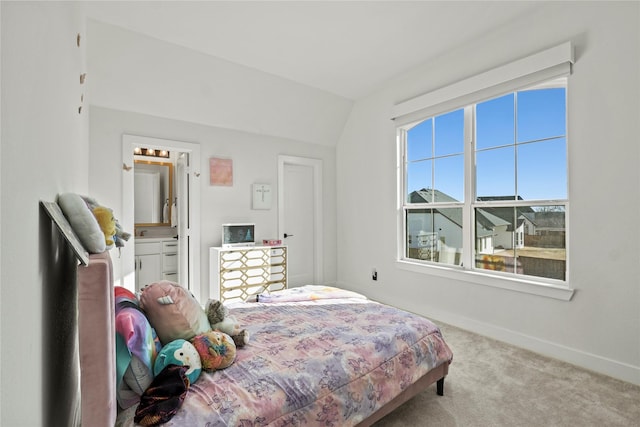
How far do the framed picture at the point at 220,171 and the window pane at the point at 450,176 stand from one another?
2.61m

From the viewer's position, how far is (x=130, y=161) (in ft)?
11.4

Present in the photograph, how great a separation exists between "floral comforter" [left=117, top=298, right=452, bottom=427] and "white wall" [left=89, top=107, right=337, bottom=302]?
212 cm

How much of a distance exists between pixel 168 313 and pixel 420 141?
3.42 m

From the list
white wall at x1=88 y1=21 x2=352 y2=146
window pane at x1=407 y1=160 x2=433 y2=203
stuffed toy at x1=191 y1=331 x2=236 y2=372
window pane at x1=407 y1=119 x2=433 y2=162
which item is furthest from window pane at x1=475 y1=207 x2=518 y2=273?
stuffed toy at x1=191 y1=331 x2=236 y2=372

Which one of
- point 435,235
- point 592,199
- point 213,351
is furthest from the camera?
point 435,235

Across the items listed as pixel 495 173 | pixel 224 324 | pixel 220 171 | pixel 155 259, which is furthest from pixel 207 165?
pixel 495 173

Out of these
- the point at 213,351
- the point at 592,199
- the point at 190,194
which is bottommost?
the point at 213,351

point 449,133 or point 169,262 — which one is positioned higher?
point 449,133

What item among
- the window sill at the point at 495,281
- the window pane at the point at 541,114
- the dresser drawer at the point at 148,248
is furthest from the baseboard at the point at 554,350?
the dresser drawer at the point at 148,248

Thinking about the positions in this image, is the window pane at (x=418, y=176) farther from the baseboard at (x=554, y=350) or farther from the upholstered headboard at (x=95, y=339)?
the upholstered headboard at (x=95, y=339)

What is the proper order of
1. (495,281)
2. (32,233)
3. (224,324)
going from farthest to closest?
(495,281) → (224,324) → (32,233)

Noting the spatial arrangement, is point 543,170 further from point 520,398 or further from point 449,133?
point 520,398

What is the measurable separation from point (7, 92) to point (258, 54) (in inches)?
127

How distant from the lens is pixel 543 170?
2.82m
